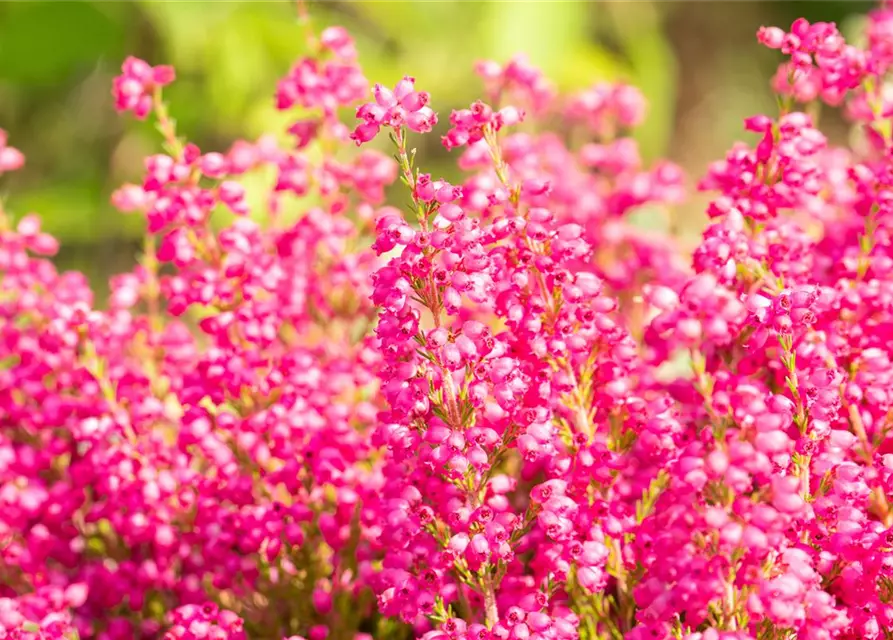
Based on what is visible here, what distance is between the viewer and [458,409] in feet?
4.80

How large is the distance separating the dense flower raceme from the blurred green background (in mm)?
3373

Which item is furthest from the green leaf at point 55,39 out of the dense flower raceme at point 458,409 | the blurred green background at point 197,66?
the dense flower raceme at point 458,409

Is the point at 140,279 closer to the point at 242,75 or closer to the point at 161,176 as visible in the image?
the point at 161,176

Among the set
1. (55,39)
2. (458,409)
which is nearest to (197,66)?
(55,39)

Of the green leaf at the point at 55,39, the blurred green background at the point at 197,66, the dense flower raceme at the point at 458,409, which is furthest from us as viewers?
the green leaf at the point at 55,39

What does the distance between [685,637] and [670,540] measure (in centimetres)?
14

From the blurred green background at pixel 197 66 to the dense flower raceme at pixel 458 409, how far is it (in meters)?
3.37

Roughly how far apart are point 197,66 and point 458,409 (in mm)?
5085

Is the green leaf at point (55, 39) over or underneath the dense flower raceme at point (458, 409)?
over

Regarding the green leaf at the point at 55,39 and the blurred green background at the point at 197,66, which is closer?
the blurred green background at the point at 197,66

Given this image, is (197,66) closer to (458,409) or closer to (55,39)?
(55,39)

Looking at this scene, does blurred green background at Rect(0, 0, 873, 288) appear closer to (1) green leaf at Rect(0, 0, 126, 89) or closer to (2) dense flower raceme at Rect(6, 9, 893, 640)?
(1) green leaf at Rect(0, 0, 126, 89)

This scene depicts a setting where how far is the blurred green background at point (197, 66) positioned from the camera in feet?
18.8

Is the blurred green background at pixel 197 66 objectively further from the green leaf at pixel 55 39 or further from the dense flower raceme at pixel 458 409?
the dense flower raceme at pixel 458 409
